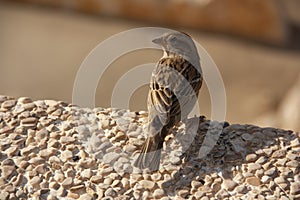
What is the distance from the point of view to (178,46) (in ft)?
14.3

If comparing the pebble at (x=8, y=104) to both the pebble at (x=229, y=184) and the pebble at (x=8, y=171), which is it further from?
the pebble at (x=229, y=184)

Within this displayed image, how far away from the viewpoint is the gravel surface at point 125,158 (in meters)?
3.60

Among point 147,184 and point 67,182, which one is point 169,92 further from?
point 67,182

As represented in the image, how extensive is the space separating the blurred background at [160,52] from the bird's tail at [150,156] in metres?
3.69

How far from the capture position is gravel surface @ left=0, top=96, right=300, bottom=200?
3604 mm

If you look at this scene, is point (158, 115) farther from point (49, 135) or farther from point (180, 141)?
point (49, 135)

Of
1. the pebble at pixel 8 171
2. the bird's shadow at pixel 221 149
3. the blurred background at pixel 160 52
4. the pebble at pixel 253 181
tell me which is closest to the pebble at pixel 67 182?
the pebble at pixel 8 171

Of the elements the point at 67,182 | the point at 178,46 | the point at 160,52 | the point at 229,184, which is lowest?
the point at 67,182

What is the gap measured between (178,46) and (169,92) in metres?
0.52

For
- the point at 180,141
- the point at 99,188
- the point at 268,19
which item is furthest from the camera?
the point at 268,19

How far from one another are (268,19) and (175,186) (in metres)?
5.78

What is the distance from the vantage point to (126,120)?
4023 millimetres

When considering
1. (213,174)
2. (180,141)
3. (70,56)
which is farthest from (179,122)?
(70,56)

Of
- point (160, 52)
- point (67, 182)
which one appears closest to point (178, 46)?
point (67, 182)
